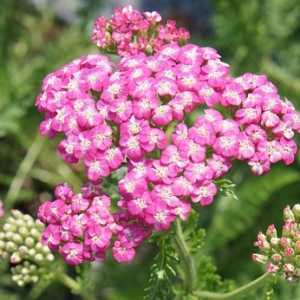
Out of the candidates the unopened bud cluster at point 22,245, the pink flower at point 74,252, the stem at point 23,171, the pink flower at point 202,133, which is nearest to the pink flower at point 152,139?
the pink flower at point 202,133

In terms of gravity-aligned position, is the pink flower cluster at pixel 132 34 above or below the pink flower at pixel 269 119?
above

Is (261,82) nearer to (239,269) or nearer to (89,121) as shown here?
(89,121)

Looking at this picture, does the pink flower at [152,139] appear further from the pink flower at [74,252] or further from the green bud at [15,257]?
the green bud at [15,257]

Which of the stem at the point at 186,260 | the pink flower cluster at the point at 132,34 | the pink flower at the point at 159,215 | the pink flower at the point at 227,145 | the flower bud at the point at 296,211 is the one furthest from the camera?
the pink flower cluster at the point at 132,34

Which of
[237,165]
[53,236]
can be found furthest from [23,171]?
[53,236]

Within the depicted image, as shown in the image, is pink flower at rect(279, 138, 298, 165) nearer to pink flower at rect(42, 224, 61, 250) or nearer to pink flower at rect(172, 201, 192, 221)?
pink flower at rect(172, 201, 192, 221)

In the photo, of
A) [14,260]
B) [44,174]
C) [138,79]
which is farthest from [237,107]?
[44,174]

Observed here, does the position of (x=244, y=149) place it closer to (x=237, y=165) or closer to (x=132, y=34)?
(x=132, y=34)

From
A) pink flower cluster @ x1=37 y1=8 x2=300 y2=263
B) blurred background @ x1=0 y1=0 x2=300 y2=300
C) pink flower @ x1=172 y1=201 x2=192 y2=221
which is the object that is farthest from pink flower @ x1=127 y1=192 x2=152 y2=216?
blurred background @ x1=0 y1=0 x2=300 y2=300

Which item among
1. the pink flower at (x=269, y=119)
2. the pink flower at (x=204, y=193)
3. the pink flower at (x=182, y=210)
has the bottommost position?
the pink flower at (x=182, y=210)
